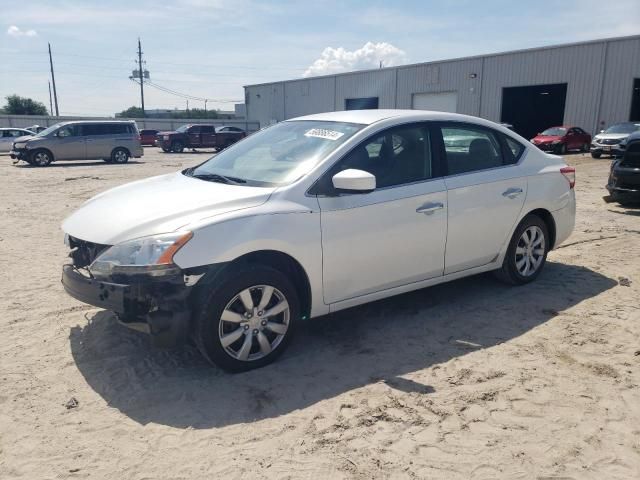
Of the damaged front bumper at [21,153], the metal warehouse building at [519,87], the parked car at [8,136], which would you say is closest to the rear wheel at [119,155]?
the damaged front bumper at [21,153]

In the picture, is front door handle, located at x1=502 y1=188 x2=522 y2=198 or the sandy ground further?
front door handle, located at x1=502 y1=188 x2=522 y2=198

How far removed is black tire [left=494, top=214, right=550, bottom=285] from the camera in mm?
5184

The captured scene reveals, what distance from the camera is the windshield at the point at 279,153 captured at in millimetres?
3998

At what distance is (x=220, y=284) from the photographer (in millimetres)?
3377

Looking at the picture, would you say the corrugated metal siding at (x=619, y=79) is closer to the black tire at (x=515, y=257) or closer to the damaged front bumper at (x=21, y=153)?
the black tire at (x=515, y=257)

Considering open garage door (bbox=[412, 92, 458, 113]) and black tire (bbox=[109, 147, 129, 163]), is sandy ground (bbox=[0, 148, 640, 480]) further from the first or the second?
open garage door (bbox=[412, 92, 458, 113])

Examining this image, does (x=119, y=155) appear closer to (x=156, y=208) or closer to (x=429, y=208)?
(x=156, y=208)

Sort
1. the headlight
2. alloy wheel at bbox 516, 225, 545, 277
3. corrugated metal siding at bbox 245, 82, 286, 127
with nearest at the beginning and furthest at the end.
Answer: the headlight, alloy wheel at bbox 516, 225, 545, 277, corrugated metal siding at bbox 245, 82, 286, 127

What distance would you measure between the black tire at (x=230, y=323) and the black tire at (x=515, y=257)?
97.5 inches

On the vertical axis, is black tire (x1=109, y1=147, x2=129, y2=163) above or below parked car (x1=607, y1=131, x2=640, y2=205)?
below

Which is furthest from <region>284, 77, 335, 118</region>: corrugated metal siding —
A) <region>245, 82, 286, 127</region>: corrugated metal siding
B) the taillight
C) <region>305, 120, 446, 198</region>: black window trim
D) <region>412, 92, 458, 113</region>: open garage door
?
<region>305, 120, 446, 198</region>: black window trim

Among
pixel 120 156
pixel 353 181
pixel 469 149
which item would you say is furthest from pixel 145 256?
pixel 120 156

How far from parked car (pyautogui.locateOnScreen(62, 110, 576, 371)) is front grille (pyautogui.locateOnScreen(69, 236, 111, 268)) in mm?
20

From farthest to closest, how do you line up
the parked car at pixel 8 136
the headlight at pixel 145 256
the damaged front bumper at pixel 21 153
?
the parked car at pixel 8 136, the damaged front bumper at pixel 21 153, the headlight at pixel 145 256
